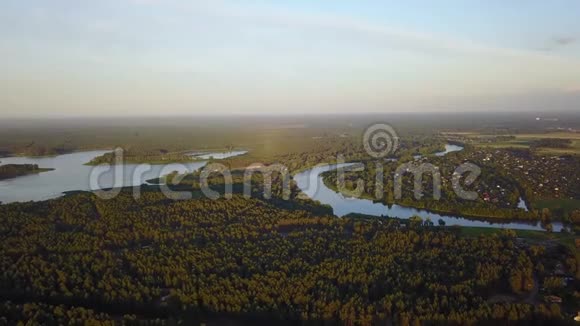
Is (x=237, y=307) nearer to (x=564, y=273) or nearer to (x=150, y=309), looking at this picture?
(x=150, y=309)

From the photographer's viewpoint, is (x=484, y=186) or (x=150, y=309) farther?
(x=484, y=186)

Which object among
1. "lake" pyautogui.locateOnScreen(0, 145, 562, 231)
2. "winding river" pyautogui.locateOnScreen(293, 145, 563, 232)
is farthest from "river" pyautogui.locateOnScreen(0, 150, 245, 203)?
"winding river" pyautogui.locateOnScreen(293, 145, 563, 232)

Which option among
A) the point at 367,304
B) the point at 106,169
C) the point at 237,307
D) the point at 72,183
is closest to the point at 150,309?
the point at 237,307

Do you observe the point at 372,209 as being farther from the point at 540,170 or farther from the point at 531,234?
the point at 540,170

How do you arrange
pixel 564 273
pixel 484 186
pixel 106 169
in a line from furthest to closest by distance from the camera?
pixel 106 169 < pixel 484 186 < pixel 564 273

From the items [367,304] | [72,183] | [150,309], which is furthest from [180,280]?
[72,183]

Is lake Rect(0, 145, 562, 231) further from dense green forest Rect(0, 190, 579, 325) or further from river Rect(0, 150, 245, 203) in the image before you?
dense green forest Rect(0, 190, 579, 325)

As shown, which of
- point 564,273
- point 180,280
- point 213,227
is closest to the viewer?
point 180,280

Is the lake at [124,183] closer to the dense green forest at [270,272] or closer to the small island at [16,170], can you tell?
the small island at [16,170]
